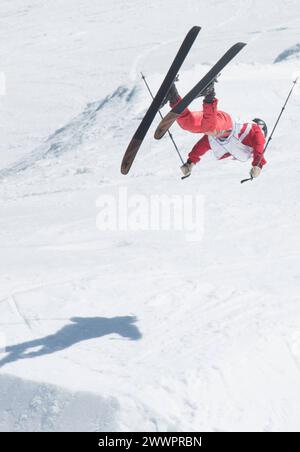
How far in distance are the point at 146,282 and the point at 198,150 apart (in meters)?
3.83

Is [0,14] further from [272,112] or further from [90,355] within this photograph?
[90,355]

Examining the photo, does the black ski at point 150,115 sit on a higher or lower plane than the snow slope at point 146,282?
higher

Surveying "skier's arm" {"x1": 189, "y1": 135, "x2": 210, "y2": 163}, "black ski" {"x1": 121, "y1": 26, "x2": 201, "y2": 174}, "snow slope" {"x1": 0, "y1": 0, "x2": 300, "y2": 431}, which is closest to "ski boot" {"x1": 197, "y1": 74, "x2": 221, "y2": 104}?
"black ski" {"x1": 121, "y1": 26, "x2": 201, "y2": 174}

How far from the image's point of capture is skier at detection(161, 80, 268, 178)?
994 cm

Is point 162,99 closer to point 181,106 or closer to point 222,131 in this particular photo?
point 181,106

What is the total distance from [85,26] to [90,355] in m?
43.0

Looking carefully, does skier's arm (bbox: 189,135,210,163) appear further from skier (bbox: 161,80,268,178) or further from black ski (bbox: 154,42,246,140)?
black ski (bbox: 154,42,246,140)

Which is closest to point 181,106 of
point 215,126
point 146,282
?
point 215,126

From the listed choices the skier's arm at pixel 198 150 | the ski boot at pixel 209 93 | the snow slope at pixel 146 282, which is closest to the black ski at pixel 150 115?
the ski boot at pixel 209 93

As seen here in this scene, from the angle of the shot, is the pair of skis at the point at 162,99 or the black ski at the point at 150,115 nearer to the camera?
the pair of skis at the point at 162,99

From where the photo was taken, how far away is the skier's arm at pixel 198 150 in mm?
11141

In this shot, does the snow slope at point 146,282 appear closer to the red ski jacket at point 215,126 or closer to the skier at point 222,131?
the skier at point 222,131

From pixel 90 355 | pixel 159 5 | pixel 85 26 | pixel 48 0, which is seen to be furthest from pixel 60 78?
pixel 90 355

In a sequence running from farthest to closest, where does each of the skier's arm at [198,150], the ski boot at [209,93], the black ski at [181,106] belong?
the skier's arm at [198,150], the ski boot at [209,93], the black ski at [181,106]
